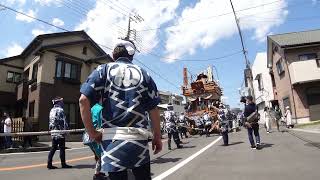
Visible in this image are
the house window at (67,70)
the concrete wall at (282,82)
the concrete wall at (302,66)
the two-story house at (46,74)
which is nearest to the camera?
the two-story house at (46,74)

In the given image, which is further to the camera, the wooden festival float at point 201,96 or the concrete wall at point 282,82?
the concrete wall at point 282,82

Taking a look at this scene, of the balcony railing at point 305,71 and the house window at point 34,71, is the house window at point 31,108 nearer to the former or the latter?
the house window at point 34,71

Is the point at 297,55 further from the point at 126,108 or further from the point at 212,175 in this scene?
the point at 126,108

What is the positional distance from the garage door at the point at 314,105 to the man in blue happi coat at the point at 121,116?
94.3ft

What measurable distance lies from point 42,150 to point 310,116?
2136 cm

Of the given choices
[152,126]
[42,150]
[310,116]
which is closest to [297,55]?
[310,116]

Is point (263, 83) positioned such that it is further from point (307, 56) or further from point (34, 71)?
point (34, 71)

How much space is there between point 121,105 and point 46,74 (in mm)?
25075

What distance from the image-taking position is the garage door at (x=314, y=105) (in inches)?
1144

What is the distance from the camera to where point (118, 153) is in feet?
9.84

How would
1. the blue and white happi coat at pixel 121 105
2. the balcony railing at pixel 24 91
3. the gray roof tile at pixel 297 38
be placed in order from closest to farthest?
the blue and white happi coat at pixel 121 105
the balcony railing at pixel 24 91
the gray roof tile at pixel 297 38

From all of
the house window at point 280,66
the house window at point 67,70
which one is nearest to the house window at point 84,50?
the house window at point 67,70

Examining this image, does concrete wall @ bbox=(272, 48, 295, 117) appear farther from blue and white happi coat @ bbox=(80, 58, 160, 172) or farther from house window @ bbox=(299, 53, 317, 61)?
blue and white happi coat @ bbox=(80, 58, 160, 172)

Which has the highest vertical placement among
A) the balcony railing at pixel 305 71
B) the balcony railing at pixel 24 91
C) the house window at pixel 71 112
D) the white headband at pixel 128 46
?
the balcony railing at pixel 305 71
